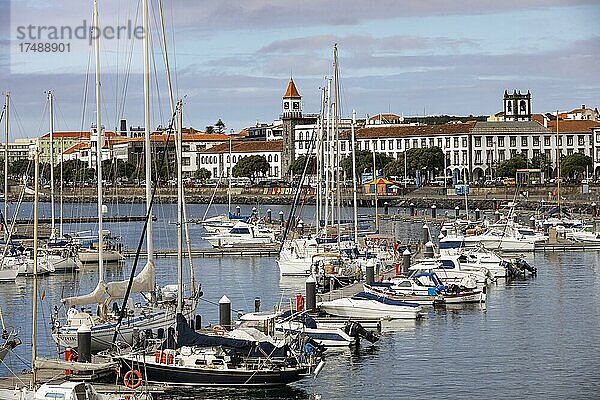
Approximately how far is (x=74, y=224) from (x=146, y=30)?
53544mm

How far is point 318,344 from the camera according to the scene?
2455 cm

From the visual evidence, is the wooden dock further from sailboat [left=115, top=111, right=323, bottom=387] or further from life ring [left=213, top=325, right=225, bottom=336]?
sailboat [left=115, top=111, right=323, bottom=387]

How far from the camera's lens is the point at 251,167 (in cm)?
13425

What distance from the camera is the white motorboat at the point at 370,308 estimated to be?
29.7 metres

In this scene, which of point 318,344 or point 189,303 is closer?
point 318,344

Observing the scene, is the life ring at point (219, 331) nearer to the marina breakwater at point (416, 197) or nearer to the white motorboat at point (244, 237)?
the white motorboat at point (244, 237)

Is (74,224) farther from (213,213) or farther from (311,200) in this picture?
(311,200)

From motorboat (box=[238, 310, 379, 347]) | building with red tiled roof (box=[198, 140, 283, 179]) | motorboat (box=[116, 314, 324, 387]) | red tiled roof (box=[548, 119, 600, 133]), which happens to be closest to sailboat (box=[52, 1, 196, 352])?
motorboat (box=[238, 310, 379, 347])

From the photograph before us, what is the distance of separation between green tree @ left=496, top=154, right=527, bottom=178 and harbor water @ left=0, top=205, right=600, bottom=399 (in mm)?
66058

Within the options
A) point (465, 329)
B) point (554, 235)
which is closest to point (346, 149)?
point (554, 235)

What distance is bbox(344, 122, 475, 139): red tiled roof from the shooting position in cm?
11881

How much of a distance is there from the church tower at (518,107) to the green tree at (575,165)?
27.4m

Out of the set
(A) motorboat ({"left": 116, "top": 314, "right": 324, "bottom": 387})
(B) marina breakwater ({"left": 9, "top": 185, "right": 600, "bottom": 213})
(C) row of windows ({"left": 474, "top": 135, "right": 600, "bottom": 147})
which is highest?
(C) row of windows ({"left": 474, "top": 135, "right": 600, "bottom": 147})

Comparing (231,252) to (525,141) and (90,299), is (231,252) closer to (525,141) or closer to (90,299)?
(90,299)
